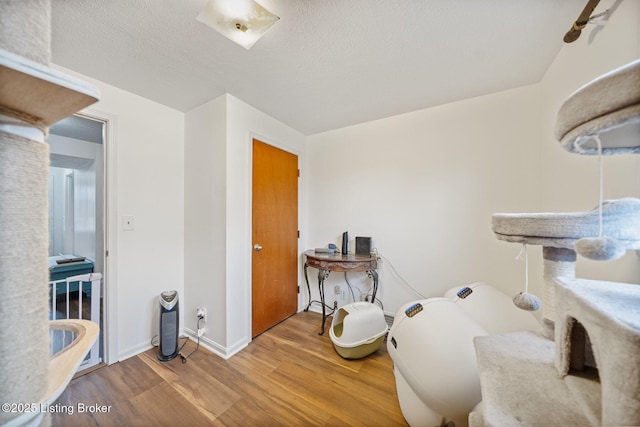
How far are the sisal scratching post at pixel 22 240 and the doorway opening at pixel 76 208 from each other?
97.2 inches

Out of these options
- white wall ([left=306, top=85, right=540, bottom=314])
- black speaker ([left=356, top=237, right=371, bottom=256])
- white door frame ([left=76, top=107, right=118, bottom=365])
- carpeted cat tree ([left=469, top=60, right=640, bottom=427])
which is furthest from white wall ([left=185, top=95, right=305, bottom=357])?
carpeted cat tree ([left=469, top=60, right=640, bottom=427])

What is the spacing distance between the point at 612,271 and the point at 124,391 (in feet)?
9.51

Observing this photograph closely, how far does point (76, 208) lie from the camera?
12.0 ft

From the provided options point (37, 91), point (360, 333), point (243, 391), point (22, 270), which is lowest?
point (243, 391)

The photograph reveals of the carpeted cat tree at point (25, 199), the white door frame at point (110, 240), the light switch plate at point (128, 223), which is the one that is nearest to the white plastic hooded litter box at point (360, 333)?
the carpeted cat tree at point (25, 199)

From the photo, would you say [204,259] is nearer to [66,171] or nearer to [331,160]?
[331,160]

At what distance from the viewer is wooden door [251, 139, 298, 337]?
2.21 metres

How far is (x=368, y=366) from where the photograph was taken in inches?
68.8

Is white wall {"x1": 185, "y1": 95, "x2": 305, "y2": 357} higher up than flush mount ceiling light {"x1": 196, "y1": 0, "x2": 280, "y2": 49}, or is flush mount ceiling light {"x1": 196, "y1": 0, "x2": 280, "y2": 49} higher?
flush mount ceiling light {"x1": 196, "y1": 0, "x2": 280, "y2": 49}

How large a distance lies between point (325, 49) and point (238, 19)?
20.7 inches

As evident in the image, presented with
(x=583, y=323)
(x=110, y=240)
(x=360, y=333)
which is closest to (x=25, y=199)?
(x=583, y=323)

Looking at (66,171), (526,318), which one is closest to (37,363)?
(526,318)

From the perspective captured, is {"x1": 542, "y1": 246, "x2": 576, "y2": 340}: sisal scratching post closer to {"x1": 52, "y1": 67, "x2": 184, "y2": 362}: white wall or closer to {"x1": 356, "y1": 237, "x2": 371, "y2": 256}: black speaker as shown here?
{"x1": 356, "y1": 237, "x2": 371, "y2": 256}: black speaker

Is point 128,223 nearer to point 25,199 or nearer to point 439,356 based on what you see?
point 25,199
